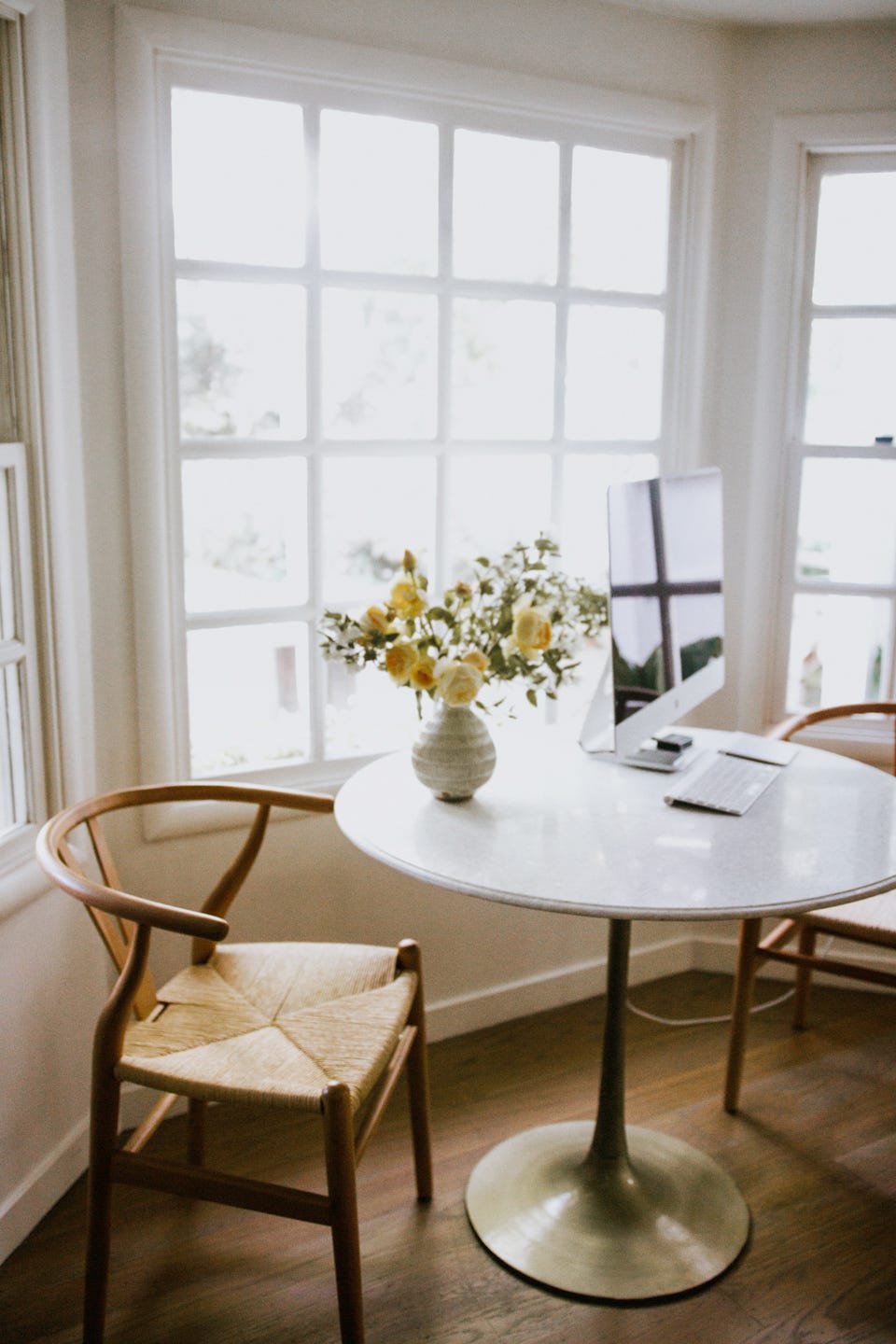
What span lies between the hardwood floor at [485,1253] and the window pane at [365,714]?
2.42 feet

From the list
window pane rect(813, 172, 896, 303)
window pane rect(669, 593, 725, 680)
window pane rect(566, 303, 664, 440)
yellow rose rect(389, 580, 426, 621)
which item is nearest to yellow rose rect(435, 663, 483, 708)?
yellow rose rect(389, 580, 426, 621)

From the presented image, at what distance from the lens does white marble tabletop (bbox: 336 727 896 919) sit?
63.7 inches

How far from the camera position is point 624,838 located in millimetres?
1836

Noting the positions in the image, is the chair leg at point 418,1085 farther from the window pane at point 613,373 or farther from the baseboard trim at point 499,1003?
the window pane at point 613,373

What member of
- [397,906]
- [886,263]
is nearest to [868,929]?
[397,906]

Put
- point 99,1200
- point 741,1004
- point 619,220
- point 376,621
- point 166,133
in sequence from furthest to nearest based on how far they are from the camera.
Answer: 1. point 619,220
2. point 741,1004
3. point 166,133
4. point 376,621
5. point 99,1200

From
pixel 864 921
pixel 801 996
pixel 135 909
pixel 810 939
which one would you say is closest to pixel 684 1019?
pixel 801 996

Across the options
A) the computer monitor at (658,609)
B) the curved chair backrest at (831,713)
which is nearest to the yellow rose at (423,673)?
the computer monitor at (658,609)

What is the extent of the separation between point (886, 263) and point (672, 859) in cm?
184

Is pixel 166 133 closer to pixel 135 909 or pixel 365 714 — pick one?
pixel 365 714

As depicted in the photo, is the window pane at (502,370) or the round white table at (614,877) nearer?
the round white table at (614,877)

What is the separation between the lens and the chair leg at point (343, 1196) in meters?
1.61

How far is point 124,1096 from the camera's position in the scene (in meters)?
2.36

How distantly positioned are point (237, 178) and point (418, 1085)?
176 centimetres
